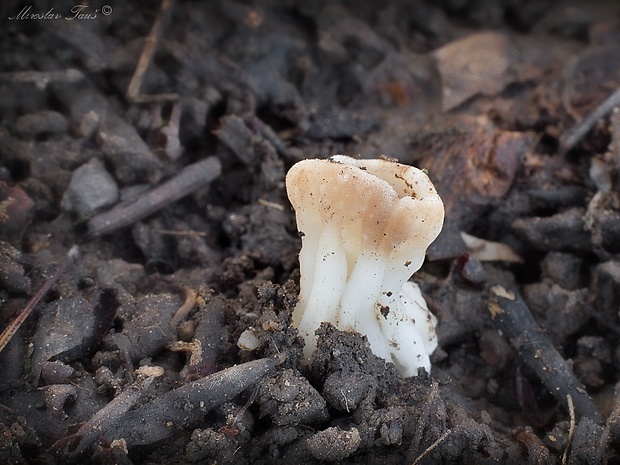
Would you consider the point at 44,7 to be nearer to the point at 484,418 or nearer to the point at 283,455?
the point at 283,455

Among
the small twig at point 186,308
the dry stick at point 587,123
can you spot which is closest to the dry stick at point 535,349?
the dry stick at point 587,123

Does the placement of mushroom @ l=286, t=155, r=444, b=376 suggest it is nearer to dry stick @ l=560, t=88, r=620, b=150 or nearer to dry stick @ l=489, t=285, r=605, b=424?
dry stick @ l=489, t=285, r=605, b=424

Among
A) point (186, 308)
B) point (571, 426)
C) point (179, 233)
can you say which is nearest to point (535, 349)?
point (571, 426)

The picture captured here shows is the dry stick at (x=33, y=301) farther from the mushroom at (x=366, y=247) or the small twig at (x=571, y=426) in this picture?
the small twig at (x=571, y=426)

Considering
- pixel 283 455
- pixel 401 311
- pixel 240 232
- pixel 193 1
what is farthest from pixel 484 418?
pixel 193 1

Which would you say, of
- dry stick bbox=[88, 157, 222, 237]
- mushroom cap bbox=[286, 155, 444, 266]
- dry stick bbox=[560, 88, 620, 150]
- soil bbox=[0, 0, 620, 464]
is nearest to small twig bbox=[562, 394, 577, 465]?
soil bbox=[0, 0, 620, 464]

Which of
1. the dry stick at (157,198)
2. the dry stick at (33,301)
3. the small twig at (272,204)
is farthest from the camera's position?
the small twig at (272,204)
